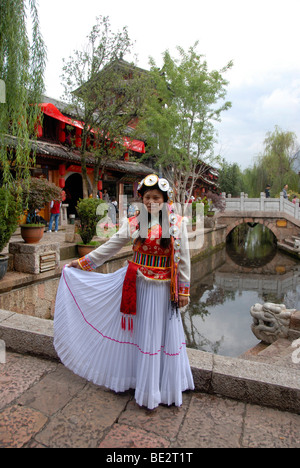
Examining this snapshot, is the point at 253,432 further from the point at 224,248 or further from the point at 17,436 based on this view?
the point at 224,248

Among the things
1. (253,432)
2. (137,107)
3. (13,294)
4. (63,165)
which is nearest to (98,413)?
(253,432)

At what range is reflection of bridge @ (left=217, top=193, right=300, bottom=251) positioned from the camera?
1884 cm

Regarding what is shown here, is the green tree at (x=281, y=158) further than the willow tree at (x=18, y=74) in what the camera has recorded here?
Yes

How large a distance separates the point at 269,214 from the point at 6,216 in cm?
1755

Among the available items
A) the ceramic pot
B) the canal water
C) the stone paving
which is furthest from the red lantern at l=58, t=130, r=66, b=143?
the stone paving

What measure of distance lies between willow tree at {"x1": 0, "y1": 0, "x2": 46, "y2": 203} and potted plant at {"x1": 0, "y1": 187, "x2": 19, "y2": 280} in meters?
0.15

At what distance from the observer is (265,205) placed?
19672 mm

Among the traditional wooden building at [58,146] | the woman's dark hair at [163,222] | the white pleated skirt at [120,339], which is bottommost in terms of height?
the white pleated skirt at [120,339]

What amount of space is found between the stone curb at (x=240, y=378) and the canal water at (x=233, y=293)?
403 centimetres

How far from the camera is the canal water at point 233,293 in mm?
6914

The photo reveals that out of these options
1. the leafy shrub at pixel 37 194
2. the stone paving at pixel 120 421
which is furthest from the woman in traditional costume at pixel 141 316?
the leafy shrub at pixel 37 194

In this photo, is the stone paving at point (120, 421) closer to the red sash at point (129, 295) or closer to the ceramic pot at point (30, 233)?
the red sash at point (129, 295)

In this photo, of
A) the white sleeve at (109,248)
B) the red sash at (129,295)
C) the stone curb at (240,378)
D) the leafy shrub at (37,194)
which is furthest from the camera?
the leafy shrub at (37,194)

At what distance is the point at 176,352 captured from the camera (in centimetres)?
225
